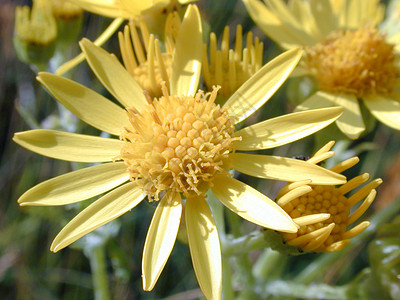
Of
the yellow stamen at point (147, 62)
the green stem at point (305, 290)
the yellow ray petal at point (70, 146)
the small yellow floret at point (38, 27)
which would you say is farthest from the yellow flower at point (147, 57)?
the green stem at point (305, 290)

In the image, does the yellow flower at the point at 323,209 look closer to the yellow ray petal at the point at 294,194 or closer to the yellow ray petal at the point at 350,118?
the yellow ray petal at the point at 294,194

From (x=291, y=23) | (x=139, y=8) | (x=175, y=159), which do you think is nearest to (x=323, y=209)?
(x=175, y=159)

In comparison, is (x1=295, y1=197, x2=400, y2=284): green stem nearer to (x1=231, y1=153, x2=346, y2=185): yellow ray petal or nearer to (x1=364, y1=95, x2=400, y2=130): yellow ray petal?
(x1=364, y1=95, x2=400, y2=130): yellow ray petal

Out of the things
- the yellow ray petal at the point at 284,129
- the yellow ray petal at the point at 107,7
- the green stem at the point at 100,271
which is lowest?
the green stem at the point at 100,271

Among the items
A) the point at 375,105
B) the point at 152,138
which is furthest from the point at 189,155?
the point at 375,105

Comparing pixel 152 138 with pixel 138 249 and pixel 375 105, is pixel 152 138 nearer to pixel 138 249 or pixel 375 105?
pixel 375 105

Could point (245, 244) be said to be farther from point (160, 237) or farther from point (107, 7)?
point (107, 7)

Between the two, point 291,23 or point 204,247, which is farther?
point 291,23
